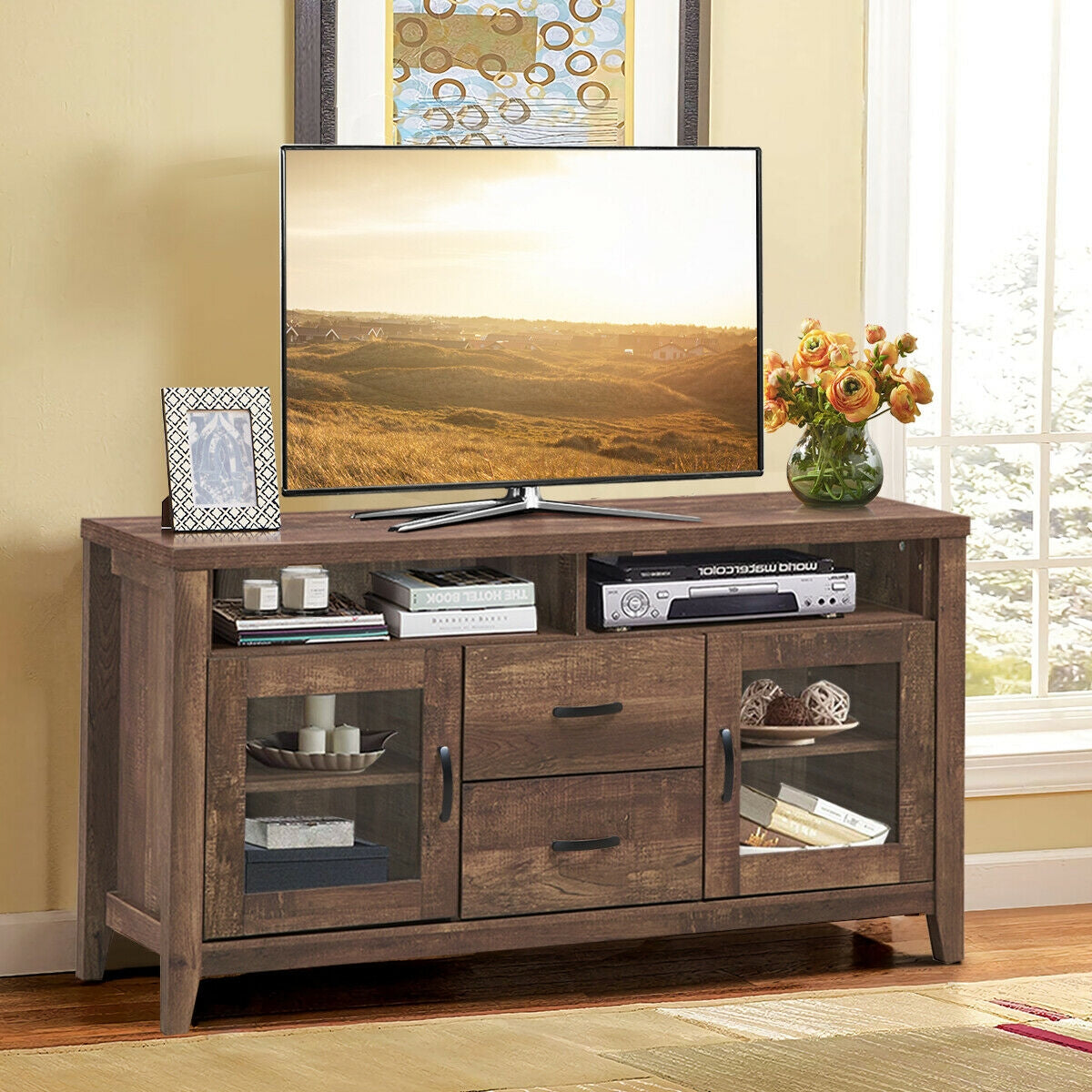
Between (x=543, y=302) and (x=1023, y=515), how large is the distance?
135 centimetres

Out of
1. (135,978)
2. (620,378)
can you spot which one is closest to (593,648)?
(620,378)

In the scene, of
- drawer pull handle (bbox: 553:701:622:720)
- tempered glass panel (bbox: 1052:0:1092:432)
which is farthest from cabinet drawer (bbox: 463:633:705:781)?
tempered glass panel (bbox: 1052:0:1092:432)

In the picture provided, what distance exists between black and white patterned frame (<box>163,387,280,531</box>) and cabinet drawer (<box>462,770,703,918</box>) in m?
0.60

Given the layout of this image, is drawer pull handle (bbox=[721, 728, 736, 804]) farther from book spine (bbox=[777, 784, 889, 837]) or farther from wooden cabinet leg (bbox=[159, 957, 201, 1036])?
wooden cabinet leg (bbox=[159, 957, 201, 1036])

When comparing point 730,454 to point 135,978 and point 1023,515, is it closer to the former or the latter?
point 1023,515

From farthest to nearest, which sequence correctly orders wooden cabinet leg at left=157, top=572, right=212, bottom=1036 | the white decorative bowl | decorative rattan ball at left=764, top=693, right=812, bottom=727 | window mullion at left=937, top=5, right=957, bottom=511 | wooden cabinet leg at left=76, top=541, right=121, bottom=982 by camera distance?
window mullion at left=937, top=5, right=957, bottom=511
decorative rattan ball at left=764, top=693, right=812, bottom=727
wooden cabinet leg at left=76, top=541, right=121, bottom=982
the white decorative bowl
wooden cabinet leg at left=157, top=572, right=212, bottom=1036

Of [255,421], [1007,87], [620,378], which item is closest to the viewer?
[255,421]

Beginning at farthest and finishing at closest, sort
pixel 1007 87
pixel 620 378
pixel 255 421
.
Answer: pixel 1007 87 → pixel 620 378 → pixel 255 421

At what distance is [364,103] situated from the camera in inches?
140

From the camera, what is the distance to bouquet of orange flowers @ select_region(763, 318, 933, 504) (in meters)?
3.54

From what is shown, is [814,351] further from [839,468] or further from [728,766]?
[728,766]

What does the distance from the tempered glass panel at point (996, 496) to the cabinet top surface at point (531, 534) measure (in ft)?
1.64

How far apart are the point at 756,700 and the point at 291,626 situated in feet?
2.94

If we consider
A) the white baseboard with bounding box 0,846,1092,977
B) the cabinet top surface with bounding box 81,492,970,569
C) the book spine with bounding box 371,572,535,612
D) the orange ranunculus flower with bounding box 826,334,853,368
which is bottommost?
the white baseboard with bounding box 0,846,1092,977
